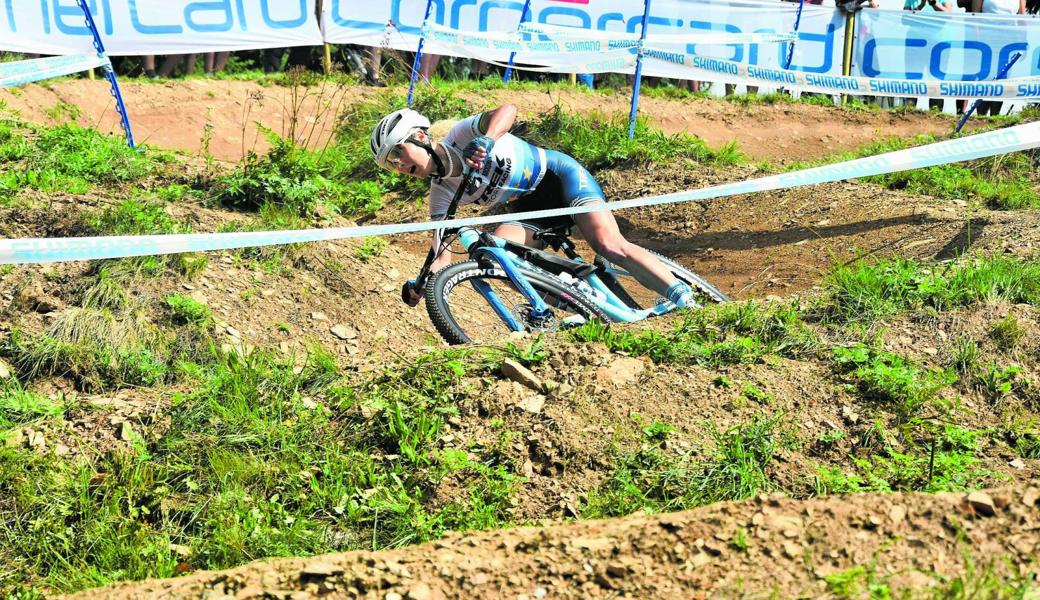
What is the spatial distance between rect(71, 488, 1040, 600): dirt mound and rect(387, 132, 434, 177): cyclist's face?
3.10 metres

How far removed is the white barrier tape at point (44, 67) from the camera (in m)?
8.76

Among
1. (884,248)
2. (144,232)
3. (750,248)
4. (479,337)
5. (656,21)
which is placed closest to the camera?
(479,337)

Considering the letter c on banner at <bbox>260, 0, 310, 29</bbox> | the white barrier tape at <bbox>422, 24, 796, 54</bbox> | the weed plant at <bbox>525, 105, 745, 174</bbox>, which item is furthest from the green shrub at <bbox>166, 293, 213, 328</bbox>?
the letter c on banner at <bbox>260, 0, 310, 29</bbox>

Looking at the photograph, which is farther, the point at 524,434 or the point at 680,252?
the point at 680,252

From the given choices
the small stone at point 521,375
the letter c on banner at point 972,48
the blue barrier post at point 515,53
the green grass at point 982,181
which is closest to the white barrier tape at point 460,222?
the small stone at point 521,375

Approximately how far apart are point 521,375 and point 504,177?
1850 millimetres

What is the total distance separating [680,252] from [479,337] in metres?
2.98

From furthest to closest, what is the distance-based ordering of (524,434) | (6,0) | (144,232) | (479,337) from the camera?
(6,0) < (144,232) < (479,337) < (524,434)

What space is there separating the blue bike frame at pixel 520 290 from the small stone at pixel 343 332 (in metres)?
1.42

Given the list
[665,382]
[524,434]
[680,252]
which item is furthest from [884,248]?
[524,434]

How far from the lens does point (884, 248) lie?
798cm

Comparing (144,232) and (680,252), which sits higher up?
(144,232)

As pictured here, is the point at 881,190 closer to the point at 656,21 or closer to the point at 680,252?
the point at 680,252

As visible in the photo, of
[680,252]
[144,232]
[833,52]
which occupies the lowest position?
[680,252]
